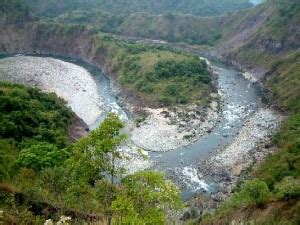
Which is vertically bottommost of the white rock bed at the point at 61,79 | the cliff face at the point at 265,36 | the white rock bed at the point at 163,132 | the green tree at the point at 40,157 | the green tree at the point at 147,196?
the white rock bed at the point at 61,79

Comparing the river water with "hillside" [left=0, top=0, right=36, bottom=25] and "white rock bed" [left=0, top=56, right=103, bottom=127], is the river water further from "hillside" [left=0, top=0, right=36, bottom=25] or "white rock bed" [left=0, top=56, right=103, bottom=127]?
"hillside" [left=0, top=0, right=36, bottom=25]

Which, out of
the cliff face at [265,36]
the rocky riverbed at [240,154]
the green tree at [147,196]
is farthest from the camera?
the cliff face at [265,36]

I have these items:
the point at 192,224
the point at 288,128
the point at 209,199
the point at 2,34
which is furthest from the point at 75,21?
the point at 192,224

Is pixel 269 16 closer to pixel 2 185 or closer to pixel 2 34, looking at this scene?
pixel 2 34

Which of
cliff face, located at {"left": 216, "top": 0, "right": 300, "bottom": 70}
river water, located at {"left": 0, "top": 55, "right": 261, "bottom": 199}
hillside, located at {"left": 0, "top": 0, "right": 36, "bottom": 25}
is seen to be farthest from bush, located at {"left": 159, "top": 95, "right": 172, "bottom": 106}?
hillside, located at {"left": 0, "top": 0, "right": 36, "bottom": 25}

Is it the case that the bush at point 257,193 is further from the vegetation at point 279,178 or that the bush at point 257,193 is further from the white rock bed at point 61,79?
the white rock bed at point 61,79

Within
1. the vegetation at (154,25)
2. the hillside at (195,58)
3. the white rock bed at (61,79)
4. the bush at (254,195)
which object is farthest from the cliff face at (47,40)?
the bush at (254,195)
